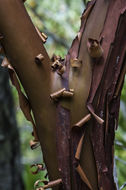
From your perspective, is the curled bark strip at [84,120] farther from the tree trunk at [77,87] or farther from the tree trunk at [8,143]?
the tree trunk at [8,143]

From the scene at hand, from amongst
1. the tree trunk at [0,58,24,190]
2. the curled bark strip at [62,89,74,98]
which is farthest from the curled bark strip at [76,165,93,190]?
the tree trunk at [0,58,24,190]

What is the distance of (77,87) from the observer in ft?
1.81

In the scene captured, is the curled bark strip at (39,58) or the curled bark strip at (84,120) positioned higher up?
the curled bark strip at (39,58)

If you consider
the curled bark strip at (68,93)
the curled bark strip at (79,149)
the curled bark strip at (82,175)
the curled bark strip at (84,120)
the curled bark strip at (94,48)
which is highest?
the curled bark strip at (94,48)

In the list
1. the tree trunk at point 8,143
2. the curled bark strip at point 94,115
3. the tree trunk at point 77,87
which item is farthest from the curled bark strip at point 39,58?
the tree trunk at point 8,143

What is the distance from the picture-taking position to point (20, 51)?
1.81 ft

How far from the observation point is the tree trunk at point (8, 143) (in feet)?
5.15

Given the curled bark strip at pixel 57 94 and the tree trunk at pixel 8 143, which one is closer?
the curled bark strip at pixel 57 94

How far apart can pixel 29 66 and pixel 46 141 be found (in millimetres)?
133

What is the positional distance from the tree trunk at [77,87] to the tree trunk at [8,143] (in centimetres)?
103

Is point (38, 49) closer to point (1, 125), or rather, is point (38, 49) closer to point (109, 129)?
point (109, 129)

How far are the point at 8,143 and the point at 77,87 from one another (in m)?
1.09

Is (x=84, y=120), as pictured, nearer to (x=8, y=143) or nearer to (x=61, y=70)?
(x=61, y=70)

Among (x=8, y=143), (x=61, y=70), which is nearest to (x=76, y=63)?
(x=61, y=70)
